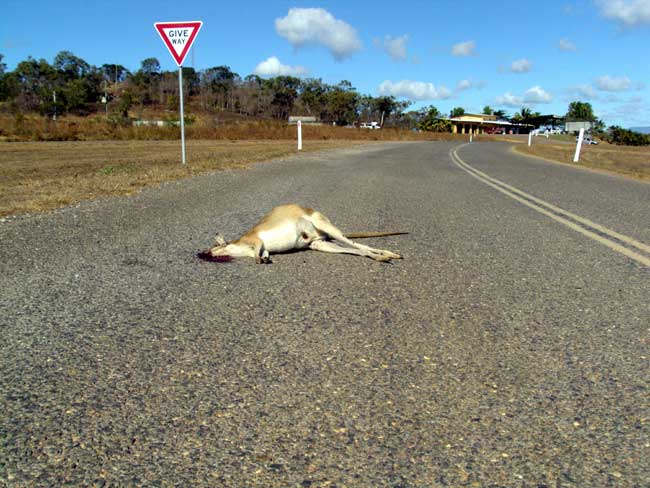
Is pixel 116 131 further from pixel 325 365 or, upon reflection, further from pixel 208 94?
pixel 208 94

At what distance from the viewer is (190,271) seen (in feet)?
14.6

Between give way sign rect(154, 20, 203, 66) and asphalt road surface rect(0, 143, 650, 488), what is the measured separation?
365 inches

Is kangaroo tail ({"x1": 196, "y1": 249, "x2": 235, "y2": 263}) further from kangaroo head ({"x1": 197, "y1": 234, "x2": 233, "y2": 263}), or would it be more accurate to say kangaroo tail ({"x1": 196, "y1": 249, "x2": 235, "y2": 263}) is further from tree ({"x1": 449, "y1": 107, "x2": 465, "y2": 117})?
tree ({"x1": 449, "y1": 107, "x2": 465, "y2": 117})

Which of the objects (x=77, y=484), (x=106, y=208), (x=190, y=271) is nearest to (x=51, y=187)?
(x=106, y=208)

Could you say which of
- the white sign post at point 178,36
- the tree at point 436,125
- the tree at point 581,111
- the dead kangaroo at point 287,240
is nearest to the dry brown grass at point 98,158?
the white sign post at point 178,36

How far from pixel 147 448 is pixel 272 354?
0.94 m

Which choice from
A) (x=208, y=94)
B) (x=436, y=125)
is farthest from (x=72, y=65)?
(x=436, y=125)

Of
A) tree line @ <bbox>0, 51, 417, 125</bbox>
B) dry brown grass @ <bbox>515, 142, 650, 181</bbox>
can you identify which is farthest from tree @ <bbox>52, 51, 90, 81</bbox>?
dry brown grass @ <bbox>515, 142, 650, 181</bbox>

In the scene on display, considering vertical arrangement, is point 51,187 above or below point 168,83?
below

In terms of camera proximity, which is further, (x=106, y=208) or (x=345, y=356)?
(x=106, y=208)

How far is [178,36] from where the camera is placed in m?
13.6

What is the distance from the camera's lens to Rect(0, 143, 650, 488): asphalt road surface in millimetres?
1945

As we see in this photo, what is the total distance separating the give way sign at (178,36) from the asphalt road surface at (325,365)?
30.5 ft

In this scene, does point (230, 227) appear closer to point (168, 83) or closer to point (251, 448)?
point (251, 448)
